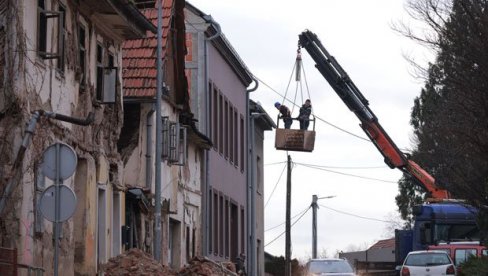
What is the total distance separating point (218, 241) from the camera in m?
46.5

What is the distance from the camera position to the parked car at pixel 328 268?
40209 mm

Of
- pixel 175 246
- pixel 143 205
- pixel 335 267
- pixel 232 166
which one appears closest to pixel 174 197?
pixel 175 246

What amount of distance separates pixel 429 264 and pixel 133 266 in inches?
609

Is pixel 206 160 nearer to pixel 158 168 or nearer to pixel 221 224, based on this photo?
pixel 221 224

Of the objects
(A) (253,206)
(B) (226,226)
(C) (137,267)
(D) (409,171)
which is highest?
(D) (409,171)

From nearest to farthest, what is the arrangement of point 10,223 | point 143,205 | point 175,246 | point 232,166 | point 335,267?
point 10,223 → point 143,205 → point 175,246 → point 335,267 → point 232,166

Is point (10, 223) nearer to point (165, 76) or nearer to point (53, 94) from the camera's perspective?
point (53, 94)

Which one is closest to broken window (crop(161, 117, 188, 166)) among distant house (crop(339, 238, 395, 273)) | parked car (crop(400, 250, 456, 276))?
parked car (crop(400, 250, 456, 276))

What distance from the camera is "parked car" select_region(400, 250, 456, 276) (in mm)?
39094

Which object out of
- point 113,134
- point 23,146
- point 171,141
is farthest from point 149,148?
point 23,146

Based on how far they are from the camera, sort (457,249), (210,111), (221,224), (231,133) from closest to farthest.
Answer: (457,249) → (210,111) → (221,224) → (231,133)

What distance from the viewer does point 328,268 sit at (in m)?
40.8

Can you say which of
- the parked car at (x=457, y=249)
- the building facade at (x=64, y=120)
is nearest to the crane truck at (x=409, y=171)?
the parked car at (x=457, y=249)

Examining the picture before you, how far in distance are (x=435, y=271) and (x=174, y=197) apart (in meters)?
8.40
